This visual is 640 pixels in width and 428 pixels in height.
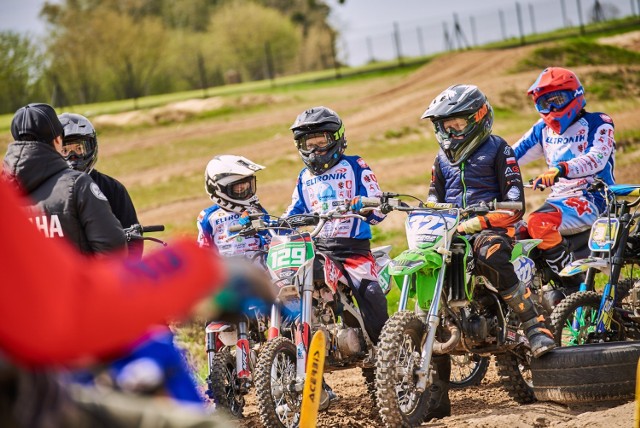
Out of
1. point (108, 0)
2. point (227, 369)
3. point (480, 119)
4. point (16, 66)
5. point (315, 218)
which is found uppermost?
point (108, 0)

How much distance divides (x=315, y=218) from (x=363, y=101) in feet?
92.0

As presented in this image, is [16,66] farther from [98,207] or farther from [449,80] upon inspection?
[98,207]

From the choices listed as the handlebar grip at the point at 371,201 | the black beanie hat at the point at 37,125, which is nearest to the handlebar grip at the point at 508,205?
the handlebar grip at the point at 371,201

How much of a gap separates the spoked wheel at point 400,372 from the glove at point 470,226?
89 cm

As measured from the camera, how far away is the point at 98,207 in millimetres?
5324

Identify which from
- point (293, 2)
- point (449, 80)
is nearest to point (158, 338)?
point (449, 80)

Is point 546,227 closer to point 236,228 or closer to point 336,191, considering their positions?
point 336,191

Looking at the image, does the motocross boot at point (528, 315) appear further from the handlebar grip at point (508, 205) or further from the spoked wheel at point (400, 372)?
the spoked wheel at point (400, 372)

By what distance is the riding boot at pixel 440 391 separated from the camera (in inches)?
309

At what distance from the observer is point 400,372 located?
22.9ft

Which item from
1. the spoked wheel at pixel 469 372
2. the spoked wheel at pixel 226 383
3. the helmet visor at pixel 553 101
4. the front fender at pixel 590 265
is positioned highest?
the helmet visor at pixel 553 101

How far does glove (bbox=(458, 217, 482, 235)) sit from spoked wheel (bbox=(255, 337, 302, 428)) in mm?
1545

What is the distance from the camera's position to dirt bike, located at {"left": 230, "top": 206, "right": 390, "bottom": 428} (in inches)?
292

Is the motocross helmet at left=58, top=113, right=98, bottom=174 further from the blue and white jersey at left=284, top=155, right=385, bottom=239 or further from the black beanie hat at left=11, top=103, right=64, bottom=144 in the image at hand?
the black beanie hat at left=11, top=103, right=64, bottom=144
